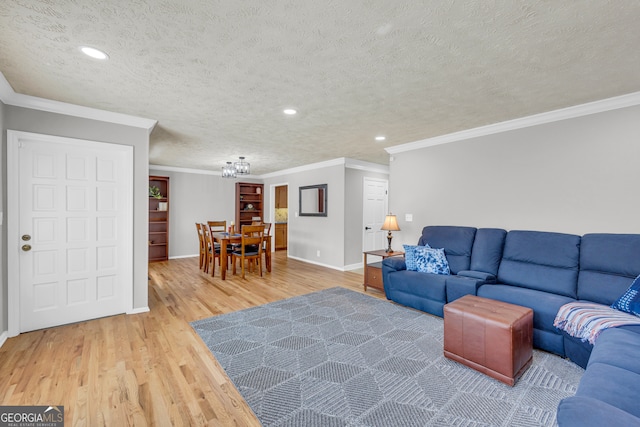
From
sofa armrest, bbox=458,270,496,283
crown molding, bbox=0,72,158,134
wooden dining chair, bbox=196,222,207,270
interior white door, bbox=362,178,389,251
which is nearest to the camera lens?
crown molding, bbox=0,72,158,134

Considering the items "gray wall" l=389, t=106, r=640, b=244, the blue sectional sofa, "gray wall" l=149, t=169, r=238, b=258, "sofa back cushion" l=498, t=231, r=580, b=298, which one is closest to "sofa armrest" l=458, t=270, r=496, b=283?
the blue sectional sofa

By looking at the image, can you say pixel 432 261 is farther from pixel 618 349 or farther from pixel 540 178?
pixel 618 349

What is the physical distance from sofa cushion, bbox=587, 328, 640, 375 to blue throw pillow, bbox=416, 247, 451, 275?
1639mm

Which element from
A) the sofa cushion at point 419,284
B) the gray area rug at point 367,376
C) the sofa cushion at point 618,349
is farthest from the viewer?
the sofa cushion at point 419,284

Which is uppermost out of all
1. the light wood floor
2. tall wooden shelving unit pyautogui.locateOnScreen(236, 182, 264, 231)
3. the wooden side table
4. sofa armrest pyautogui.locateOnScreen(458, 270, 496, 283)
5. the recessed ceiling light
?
the recessed ceiling light

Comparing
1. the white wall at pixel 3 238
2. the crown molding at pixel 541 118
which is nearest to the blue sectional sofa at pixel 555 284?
the crown molding at pixel 541 118

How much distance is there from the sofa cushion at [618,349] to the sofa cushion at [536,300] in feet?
1.74

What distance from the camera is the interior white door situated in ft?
20.6

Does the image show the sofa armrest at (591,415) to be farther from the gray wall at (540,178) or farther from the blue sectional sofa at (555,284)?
the gray wall at (540,178)

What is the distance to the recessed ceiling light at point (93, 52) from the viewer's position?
190 centimetres

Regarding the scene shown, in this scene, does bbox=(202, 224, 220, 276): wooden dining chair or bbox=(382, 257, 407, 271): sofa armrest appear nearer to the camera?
bbox=(382, 257, 407, 271): sofa armrest

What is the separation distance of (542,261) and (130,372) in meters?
3.97

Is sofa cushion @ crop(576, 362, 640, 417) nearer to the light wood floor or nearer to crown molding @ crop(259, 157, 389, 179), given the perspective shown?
the light wood floor

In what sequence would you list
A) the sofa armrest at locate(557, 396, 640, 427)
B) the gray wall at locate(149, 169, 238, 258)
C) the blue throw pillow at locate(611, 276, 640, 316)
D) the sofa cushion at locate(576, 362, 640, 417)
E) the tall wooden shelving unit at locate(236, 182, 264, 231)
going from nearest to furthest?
the sofa armrest at locate(557, 396, 640, 427) < the sofa cushion at locate(576, 362, 640, 417) < the blue throw pillow at locate(611, 276, 640, 316) < the gray wall at locate(149, 169, 238, 258) < the tall wooden shelving unit at locate(236, 182, 264, 231)
